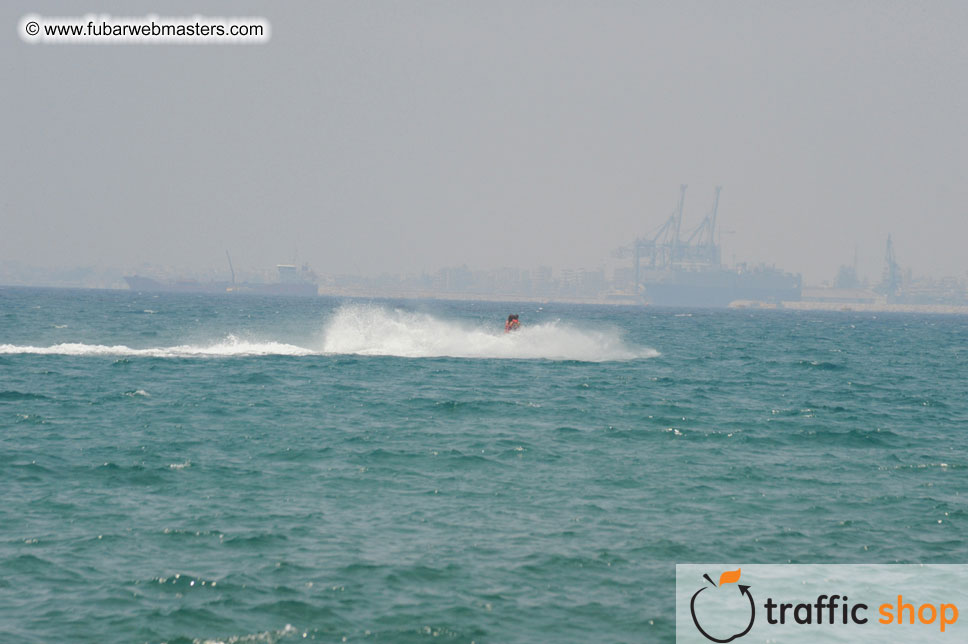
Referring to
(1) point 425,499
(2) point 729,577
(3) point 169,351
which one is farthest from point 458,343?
(2) point 729,577

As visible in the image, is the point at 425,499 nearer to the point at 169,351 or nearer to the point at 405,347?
the point at 169,351

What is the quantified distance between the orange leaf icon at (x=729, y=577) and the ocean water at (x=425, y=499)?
620mm

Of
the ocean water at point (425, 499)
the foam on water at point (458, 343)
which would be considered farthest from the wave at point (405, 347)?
the ocean water at point (425, 499)

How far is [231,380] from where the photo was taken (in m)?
37.2

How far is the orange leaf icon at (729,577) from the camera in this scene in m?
13.9

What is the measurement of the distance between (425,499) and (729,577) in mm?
6505

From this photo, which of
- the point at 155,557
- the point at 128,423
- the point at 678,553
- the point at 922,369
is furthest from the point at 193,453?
the point at 922,369

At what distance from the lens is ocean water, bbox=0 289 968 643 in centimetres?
1242

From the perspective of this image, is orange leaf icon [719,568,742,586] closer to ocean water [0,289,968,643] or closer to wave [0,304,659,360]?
ocean water [0,289,968,643]

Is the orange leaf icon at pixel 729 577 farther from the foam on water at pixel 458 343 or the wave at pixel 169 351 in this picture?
the wave at pixel 169 351

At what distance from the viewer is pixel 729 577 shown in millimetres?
14039

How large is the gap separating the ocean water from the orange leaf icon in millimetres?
620

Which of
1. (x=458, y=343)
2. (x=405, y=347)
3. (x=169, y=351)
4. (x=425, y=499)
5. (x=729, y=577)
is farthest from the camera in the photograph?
(x=458, y=343)

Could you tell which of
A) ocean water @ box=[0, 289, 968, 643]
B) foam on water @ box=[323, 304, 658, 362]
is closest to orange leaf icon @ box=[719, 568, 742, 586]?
ocean water @ box=[0, 289, 968, 643]
